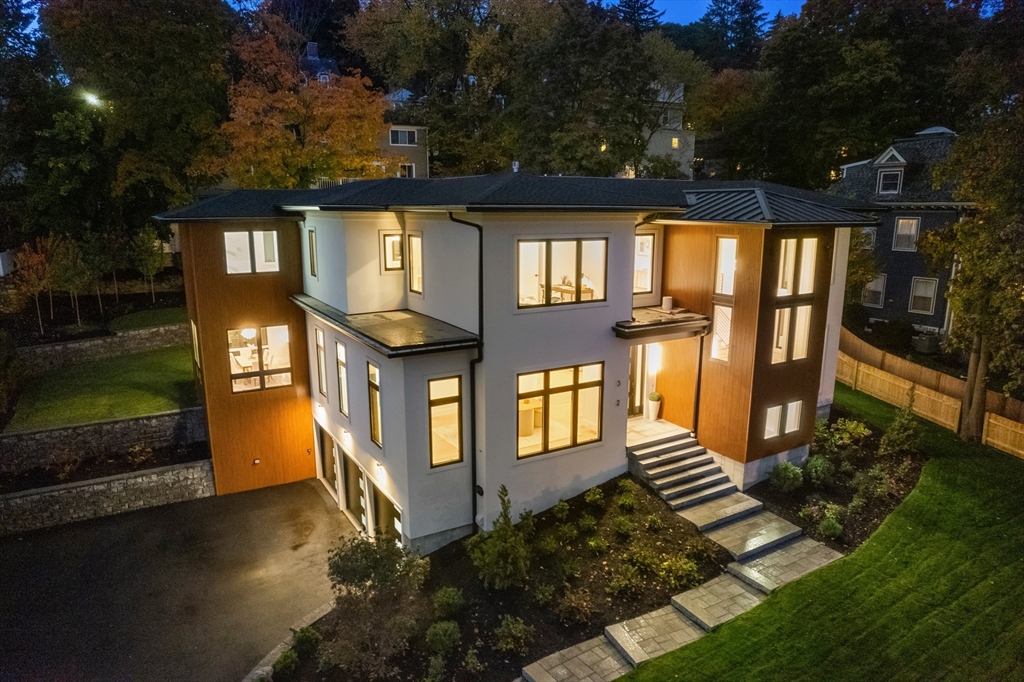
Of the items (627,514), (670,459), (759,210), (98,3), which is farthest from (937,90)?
(98,3)

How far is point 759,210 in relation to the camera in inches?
480

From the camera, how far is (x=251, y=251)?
15406 mm

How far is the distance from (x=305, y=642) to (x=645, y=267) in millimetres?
10652

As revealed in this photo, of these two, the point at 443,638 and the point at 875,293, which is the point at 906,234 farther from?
the point at 443,638

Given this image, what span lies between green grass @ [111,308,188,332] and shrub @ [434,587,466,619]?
65.4 feet

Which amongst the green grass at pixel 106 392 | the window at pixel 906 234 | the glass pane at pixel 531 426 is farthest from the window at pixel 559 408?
the window at pixel 906 234

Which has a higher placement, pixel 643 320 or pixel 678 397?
pixel 643 320

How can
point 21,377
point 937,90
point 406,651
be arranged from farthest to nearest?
1. point 937,90
2. point 21,377
3. point 406,651

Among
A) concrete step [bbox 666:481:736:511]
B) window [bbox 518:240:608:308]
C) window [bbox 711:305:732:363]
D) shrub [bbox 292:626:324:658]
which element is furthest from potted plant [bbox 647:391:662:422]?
shrub [bbox 292:626:324:658]

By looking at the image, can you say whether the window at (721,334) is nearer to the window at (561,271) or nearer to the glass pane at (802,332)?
the glass pane at (802,332)

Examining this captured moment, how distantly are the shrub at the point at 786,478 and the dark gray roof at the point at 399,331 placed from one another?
7478 millimetres

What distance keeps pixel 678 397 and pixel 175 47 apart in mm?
23001

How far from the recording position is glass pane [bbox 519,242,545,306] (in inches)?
439

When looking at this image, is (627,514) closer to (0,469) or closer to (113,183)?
(0,469)
